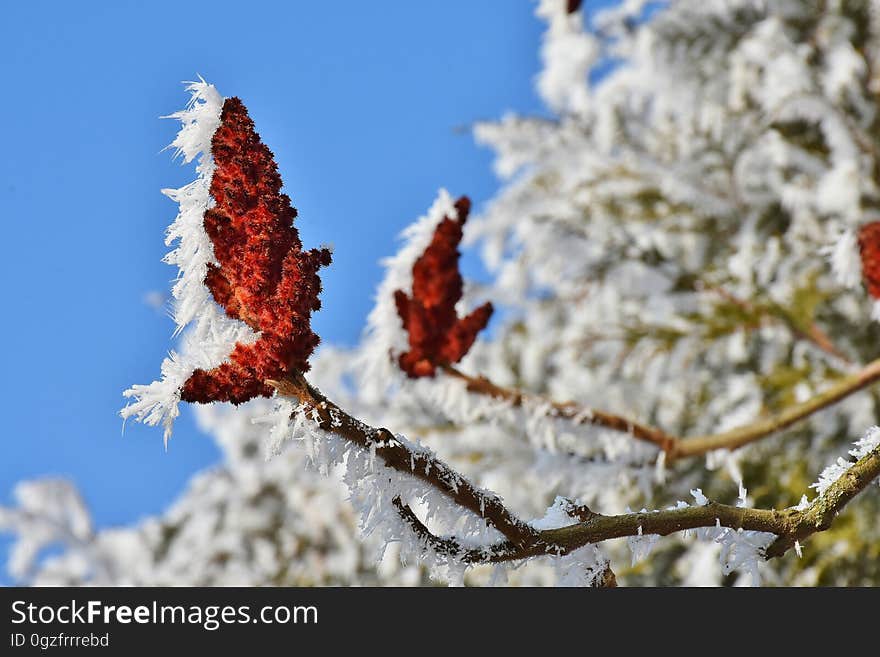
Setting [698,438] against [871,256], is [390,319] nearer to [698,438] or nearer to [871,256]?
[698,438]

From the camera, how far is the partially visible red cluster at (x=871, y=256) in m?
2.31

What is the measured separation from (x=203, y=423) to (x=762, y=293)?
225 inches

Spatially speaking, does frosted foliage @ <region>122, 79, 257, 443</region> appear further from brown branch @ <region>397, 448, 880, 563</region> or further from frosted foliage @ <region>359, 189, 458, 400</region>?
frosted foliage @ <region>359, 189, 458, 400</region>

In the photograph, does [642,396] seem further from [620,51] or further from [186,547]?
[186,547]

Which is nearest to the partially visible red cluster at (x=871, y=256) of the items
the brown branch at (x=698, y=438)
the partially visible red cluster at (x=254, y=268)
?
the brown branch at (x=698, y=438)

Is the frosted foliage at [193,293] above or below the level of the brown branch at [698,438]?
below

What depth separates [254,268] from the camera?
49.0 inches

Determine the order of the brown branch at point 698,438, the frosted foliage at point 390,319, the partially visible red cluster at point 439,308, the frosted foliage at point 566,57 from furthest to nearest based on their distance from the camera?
the frosted foliage at point 566,57 < the brown branch at point 698,438 < the frosted foliage at point 390,319 < the partially visible red cluster at point 439,308

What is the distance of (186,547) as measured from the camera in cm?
883

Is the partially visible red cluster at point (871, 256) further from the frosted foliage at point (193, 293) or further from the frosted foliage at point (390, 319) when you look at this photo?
the frosted foliage at point (193, 293)

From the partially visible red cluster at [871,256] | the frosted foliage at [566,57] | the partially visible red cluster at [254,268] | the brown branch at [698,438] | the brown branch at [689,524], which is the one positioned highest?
the frosted foliage at [566,57]

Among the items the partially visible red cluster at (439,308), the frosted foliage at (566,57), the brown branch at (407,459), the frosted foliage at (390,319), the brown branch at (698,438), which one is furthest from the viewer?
the frosted foliage at (566,57)
